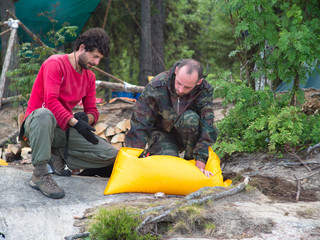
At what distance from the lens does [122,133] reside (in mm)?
5840

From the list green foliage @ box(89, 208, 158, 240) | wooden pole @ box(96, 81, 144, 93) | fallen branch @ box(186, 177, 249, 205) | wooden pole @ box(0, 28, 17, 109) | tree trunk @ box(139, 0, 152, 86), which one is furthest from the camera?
tree trunk @ box(139, 0, 152, 86)

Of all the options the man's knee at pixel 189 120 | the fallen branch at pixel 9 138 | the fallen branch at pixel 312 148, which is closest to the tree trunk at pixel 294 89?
the fallen branch at pixel 312 148

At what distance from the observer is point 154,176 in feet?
9.85

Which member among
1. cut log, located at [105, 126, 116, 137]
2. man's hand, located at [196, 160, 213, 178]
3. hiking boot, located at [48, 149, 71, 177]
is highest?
man's hand, located at [196, 160, 213, 178]

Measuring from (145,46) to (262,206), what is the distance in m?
8.63

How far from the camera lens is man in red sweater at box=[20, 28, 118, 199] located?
2789 mm

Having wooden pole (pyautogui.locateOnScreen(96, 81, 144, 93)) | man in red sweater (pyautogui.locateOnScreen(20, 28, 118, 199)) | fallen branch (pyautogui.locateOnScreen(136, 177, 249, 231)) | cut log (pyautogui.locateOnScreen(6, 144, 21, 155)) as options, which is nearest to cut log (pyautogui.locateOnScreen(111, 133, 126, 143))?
wooden pole (pyautogui.locateOnScreen(96, 81, 144, 93))

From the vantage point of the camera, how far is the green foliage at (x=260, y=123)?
12.3ft

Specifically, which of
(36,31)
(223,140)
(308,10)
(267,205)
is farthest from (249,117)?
(36,31)

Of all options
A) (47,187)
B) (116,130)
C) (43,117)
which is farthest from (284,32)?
(116,130)

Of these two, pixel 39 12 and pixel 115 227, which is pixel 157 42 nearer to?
pixel 39 12

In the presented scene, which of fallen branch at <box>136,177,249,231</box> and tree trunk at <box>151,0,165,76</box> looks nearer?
fallen branch at <box>136,177,249,231</box>

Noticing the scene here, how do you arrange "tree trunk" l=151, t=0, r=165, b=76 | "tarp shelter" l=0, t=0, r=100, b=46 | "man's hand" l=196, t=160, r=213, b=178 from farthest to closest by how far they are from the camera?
"tree trunk" l=151, t=0, r=165, b=76 < "tarp shelter" l=0, t=0, r=100, b=46 < "man's hand" l=196, t=160, r=213, b=178

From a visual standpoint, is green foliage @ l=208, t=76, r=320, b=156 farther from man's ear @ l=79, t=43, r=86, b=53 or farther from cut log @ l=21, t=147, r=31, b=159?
cut log @ l=21, t=147, r=31, b=159
